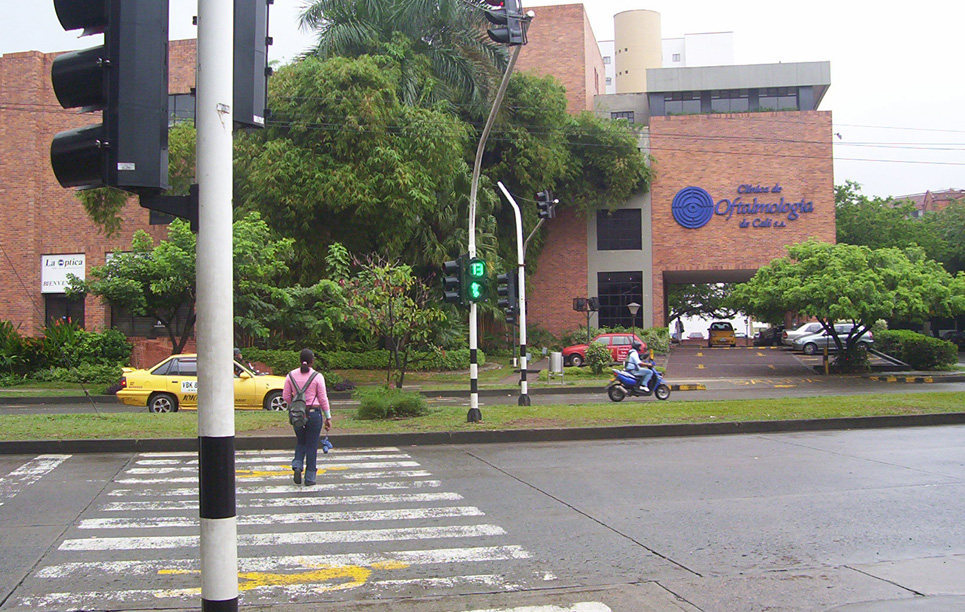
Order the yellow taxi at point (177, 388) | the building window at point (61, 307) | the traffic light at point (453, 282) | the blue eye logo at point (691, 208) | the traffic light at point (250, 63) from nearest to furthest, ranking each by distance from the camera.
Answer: the traffic light at point (250, 63) < the traffic light at point (453, 282) < the yellow taxi at point (177, 388) < the building window at point (61, 307) < the blue eye logo at point (691, 208)

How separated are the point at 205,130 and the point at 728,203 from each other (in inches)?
1802

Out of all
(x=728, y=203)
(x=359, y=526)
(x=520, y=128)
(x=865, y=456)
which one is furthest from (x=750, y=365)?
(x=359, y=526)

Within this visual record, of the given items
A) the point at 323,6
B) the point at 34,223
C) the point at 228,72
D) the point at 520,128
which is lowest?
the point at 228,72

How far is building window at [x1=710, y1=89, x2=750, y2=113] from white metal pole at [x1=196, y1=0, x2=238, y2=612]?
4759 centimetres

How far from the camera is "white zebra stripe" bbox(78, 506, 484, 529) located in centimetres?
818

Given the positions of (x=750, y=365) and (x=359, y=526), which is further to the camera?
(x=750, y=365)

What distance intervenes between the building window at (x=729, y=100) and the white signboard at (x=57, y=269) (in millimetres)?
34400

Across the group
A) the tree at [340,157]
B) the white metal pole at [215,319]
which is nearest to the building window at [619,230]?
the tree at [340,157]

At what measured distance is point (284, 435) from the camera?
14.1 m

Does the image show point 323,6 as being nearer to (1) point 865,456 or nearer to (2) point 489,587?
(1) point 865,456

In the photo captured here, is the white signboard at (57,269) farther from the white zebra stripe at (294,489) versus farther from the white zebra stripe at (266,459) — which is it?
the white zebra stripe at (294,489)

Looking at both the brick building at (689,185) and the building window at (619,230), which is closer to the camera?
the brick building at (689,185)

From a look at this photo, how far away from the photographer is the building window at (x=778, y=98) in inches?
1861

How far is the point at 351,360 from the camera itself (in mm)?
33344
